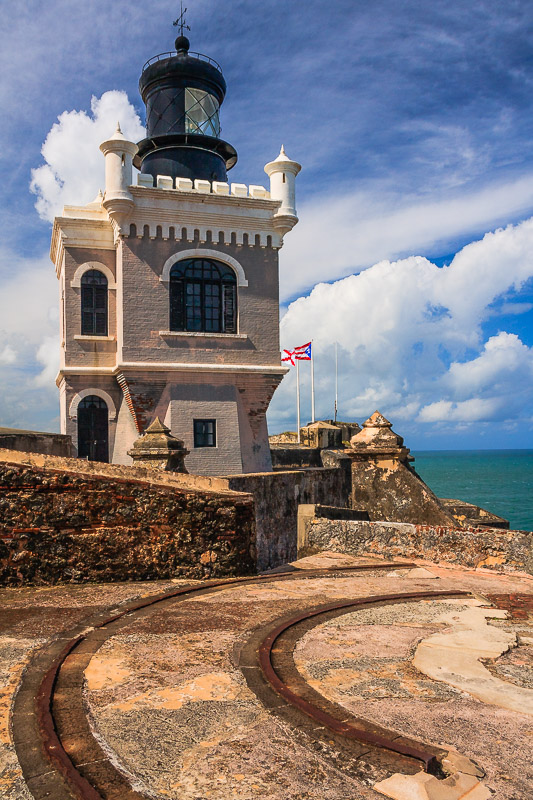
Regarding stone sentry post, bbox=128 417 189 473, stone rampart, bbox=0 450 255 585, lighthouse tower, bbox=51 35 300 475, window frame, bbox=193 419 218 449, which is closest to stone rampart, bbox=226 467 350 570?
stone sentry post, bbox=128 417 189 473

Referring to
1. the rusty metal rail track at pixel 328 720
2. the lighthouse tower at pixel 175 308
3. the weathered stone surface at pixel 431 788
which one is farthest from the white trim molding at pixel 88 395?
the weathered stone surface at pixel 431 788

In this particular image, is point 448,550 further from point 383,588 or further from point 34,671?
point 34,671

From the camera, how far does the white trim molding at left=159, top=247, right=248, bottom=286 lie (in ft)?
65.5

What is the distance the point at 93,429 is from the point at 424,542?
1431cm

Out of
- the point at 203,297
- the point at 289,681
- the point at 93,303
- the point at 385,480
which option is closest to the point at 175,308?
the point at 203,297

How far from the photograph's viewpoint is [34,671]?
13.2 feet


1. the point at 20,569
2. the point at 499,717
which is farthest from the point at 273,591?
the point at 499,717

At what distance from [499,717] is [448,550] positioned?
5150mm

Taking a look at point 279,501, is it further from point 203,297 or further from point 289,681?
point 289,681

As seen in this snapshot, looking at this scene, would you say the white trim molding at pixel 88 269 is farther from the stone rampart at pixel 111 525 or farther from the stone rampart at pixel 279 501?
the stone rampart at pixel 111 525

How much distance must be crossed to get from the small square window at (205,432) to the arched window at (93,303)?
4.23 m

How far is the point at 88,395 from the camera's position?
67.1ft

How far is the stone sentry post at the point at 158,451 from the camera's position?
556 inches

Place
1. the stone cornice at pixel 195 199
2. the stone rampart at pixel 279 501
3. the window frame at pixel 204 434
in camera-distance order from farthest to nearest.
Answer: the window frame at pixel 204 434 → the stone cornice at pixel 195 199 → the stone rampart at pixel 279 501
